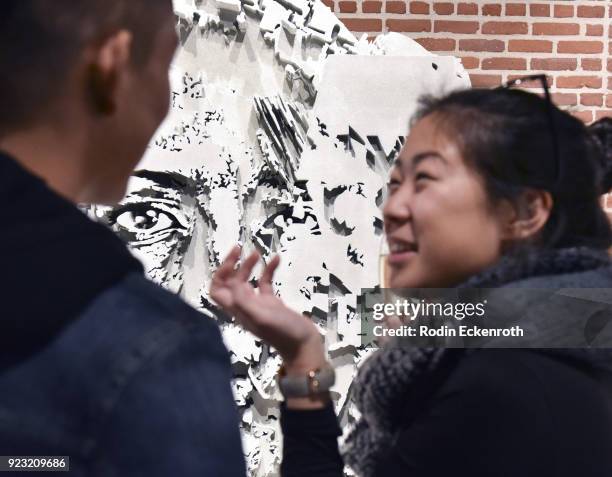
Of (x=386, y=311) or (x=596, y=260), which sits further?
(x=386, y=311)

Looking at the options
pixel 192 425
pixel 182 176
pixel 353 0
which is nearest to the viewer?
pixel 192 425

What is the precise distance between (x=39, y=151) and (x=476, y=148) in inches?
30.5

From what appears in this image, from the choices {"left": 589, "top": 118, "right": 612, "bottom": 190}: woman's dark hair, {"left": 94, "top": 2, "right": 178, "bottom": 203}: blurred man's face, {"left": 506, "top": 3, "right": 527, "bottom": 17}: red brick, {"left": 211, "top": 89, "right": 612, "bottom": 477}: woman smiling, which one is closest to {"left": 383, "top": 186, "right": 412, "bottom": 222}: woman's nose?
{"left": 211, "top": 89, "right": 612, "bottom": 477}: woman smiling

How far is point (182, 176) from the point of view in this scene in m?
3.07

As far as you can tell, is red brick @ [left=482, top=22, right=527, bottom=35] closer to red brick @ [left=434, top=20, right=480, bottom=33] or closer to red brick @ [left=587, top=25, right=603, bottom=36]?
red brick @ [left=434, top=20, right=480, bottom=33]

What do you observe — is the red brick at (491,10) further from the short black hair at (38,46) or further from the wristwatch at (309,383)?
the short black hair at (38,46)

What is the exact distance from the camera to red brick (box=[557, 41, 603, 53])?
11.1 feet

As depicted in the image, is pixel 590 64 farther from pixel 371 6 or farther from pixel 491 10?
pixel 371 6

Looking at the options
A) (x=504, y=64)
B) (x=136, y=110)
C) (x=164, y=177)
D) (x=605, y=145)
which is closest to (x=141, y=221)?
(x=164, y=177)

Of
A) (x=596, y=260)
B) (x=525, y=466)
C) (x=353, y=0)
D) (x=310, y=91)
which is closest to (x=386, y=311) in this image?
(x=596, y=260)

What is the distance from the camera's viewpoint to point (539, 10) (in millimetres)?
3400

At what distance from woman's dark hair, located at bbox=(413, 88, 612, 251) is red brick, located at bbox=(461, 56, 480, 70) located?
2013mm

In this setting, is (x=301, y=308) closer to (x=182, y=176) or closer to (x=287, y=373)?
(x=182, y=176)

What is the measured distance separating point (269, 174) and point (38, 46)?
241cm
